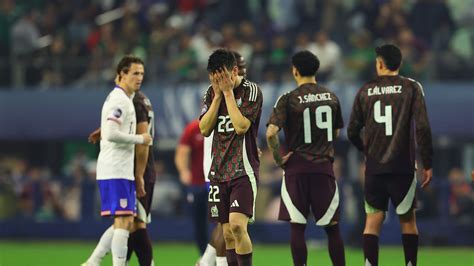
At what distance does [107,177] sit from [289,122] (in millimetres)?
2116

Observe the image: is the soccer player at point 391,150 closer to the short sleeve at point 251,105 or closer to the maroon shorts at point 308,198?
the maroon shorts at point 308,198

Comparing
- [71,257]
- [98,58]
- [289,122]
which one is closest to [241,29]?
[98,58]

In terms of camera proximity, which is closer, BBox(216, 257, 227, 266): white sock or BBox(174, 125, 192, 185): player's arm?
BBox(216, 257, 227, 266): white sock

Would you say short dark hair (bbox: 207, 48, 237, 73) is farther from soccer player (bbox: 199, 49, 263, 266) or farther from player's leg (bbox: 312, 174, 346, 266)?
player's leg (bbox: 312, 174, 346, 266)

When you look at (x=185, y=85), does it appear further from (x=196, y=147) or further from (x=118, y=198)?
(x=118, y=198)

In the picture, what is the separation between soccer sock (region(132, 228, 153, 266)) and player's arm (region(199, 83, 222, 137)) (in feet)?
7.73

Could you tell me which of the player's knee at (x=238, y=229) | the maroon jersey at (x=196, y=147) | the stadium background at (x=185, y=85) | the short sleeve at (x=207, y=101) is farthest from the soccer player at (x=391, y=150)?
the stadium background at (x=185, y=85)

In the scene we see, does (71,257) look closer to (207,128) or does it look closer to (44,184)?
(44,184)

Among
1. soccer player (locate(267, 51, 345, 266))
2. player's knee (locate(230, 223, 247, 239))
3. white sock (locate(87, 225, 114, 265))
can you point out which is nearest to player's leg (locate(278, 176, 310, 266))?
soccer player (locate(267, 51, 345, 266))

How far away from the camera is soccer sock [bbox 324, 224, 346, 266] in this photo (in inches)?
518

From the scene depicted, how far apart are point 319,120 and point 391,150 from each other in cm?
Result: 86

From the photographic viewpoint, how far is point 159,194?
25.0m

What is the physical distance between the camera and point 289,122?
44.0 ft

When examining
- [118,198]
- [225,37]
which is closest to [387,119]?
[118,198]
